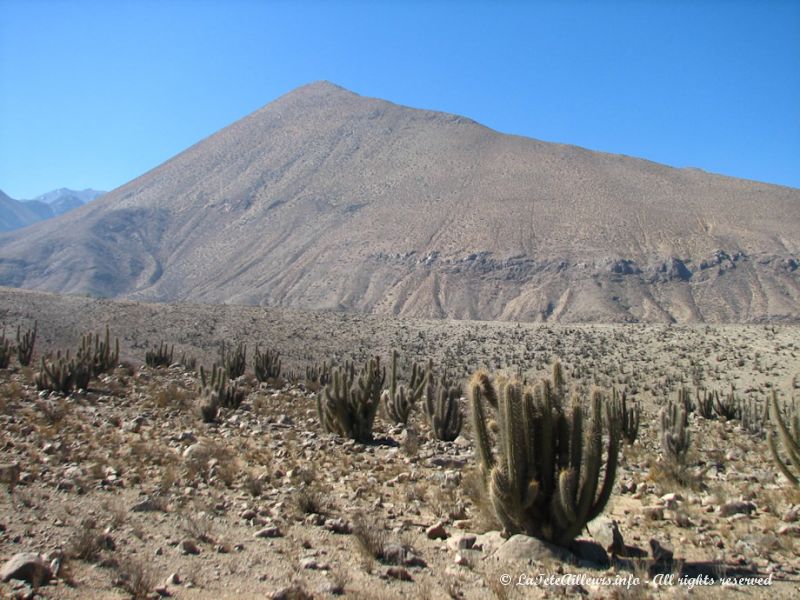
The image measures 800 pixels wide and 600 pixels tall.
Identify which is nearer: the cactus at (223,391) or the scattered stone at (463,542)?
the scattered stone at (463,542)

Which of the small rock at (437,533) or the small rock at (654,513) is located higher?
the small rock at (654,513)

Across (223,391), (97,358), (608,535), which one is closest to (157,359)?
(97,358)

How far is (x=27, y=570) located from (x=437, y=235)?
246 feet

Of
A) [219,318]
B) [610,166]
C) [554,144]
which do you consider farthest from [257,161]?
[219,318]

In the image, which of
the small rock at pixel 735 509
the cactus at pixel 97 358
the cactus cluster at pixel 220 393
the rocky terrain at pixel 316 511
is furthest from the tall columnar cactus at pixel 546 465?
the cactus at pixel 97 358

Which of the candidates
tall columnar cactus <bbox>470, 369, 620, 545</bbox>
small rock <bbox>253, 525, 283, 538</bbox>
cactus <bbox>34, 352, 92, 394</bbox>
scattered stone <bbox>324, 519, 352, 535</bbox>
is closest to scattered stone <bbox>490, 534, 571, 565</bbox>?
tall columnar cactus <bbox>470, 369, 620, 545</bbox>

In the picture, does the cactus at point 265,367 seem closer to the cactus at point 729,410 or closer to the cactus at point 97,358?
the cactus at point 97,358

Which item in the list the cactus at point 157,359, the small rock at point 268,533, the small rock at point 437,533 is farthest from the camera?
the cactus at point 157,359

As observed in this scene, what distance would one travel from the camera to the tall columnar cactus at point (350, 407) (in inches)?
473

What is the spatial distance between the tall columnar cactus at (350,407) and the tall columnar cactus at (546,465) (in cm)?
617

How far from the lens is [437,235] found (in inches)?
3108

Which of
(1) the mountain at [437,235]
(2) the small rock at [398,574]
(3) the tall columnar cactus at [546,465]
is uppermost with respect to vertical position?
(1) the mountain at [437,235]

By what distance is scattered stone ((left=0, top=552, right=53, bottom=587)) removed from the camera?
491cm

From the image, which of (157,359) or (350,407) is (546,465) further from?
(157,359)
